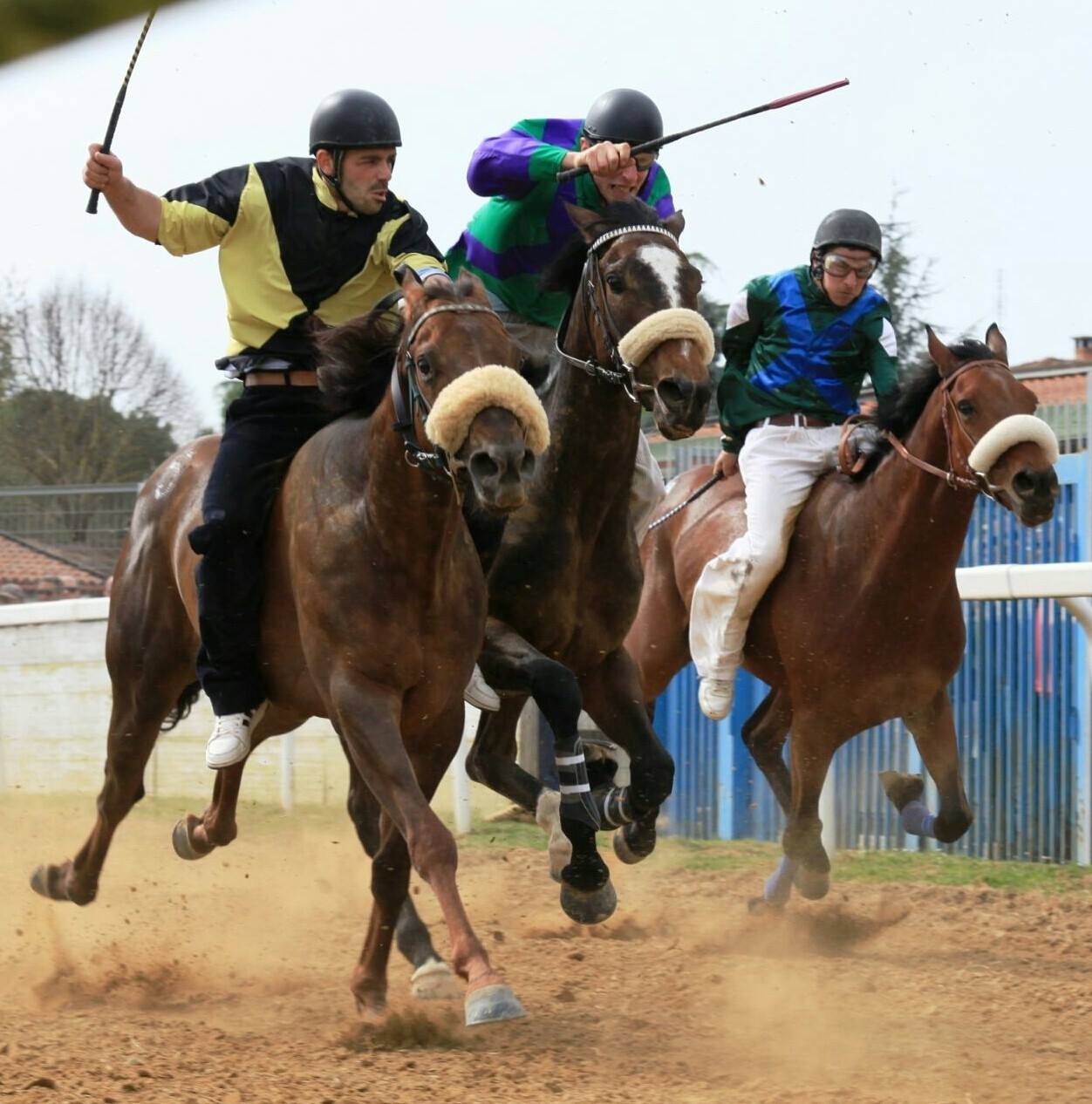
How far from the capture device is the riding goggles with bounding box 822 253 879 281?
6.92 meters

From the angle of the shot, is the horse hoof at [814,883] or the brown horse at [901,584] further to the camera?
the horse hoof at [814,883]

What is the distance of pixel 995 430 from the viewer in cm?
595

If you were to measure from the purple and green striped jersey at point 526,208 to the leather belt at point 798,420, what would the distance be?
157 centimetres

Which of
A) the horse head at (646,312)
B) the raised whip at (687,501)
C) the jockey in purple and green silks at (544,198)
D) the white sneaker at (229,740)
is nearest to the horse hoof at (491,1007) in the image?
the white sneaker at (229,740)

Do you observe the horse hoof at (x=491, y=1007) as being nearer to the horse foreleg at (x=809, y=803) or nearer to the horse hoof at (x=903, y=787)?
the horse foreleg at (x=809, y=803)

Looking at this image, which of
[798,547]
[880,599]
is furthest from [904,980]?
[798,547]

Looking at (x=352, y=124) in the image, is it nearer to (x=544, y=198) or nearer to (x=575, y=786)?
(x=544, y=198)

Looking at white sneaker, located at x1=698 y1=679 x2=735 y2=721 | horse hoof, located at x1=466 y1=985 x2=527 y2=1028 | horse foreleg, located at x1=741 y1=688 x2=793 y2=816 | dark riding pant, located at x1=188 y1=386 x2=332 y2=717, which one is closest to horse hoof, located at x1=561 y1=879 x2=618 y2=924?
horse hoof, located at x1=466 y1=985 x2=527 y2=1028

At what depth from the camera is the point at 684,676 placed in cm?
1009

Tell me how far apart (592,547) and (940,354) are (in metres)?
2.00

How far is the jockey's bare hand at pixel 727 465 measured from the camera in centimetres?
765

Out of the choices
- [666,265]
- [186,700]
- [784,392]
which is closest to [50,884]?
[186,700]

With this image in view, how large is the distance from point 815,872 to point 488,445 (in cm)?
329

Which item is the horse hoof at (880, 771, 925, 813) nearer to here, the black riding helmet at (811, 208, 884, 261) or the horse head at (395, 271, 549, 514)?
the black riding helmet at (811, 208, 884, 261)
